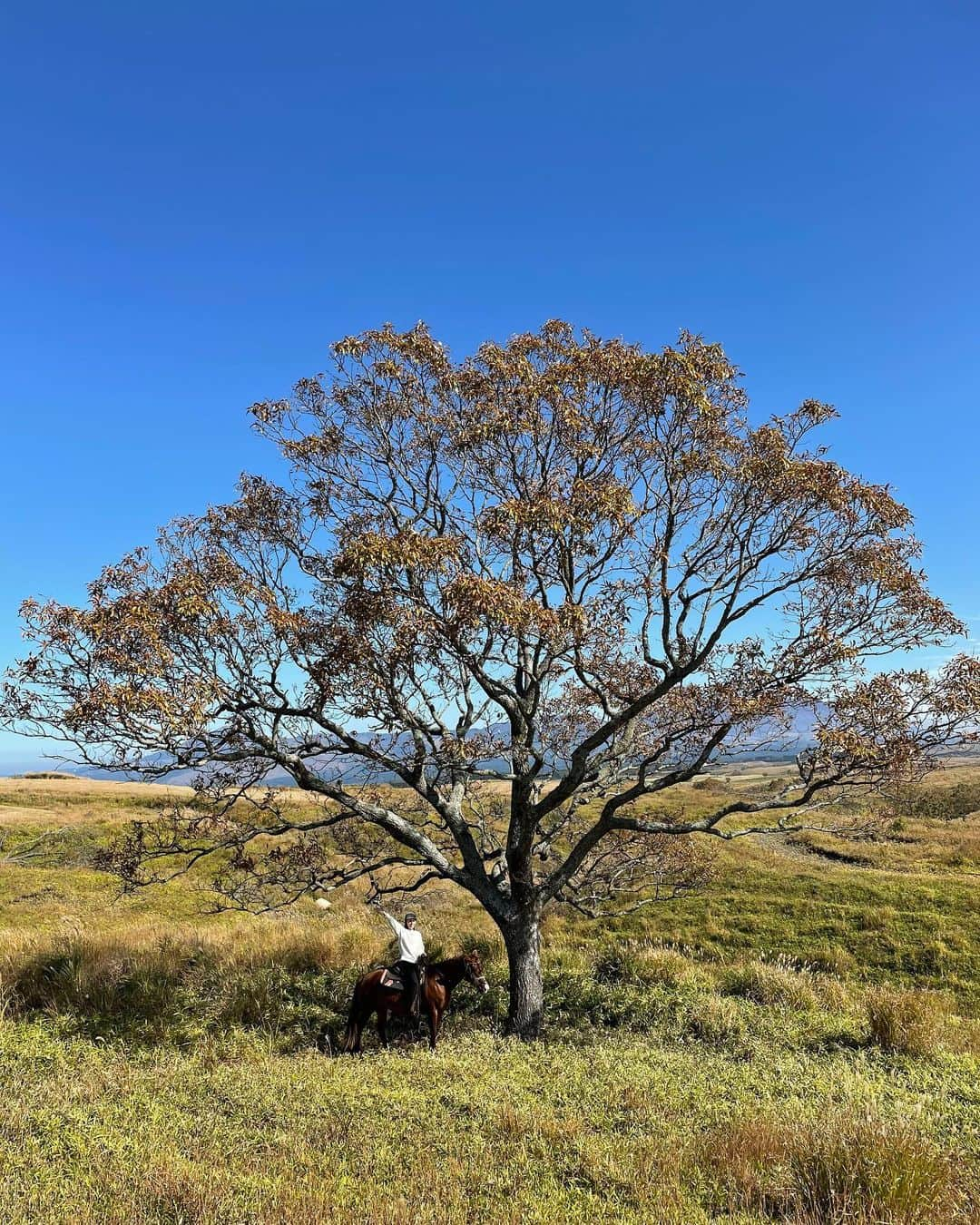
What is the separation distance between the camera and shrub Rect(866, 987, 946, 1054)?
41.2ft

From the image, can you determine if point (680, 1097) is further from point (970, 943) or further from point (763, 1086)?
point (970, 943)

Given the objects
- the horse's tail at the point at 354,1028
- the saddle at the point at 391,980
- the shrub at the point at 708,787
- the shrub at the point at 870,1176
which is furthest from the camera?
the shrub at the point at 708,787

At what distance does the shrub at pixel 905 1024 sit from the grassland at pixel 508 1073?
0.06m

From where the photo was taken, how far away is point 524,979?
14.2 metres

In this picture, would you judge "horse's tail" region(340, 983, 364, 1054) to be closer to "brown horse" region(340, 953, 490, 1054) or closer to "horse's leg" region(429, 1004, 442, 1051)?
"brown horse" region(340, 953, 490, 1054)

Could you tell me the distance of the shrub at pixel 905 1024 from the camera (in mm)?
12562

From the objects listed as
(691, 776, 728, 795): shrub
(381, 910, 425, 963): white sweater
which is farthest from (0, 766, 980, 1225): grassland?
(691, 776, 728, 795): shrub

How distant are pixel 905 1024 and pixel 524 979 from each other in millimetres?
7128

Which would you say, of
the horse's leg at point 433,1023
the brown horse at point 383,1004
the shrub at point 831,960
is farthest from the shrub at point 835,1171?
the shrub at point 831,960

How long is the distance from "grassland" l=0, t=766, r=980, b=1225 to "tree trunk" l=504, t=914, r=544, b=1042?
686mm

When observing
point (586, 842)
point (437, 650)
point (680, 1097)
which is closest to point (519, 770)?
point (586, 842)

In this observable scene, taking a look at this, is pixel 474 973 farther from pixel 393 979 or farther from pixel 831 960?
pixel 831 960

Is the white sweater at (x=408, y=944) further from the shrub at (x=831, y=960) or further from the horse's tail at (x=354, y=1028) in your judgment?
the shrub at (x=831, y=960)

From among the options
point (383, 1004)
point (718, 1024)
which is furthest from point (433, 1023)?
point (718, 1024)
